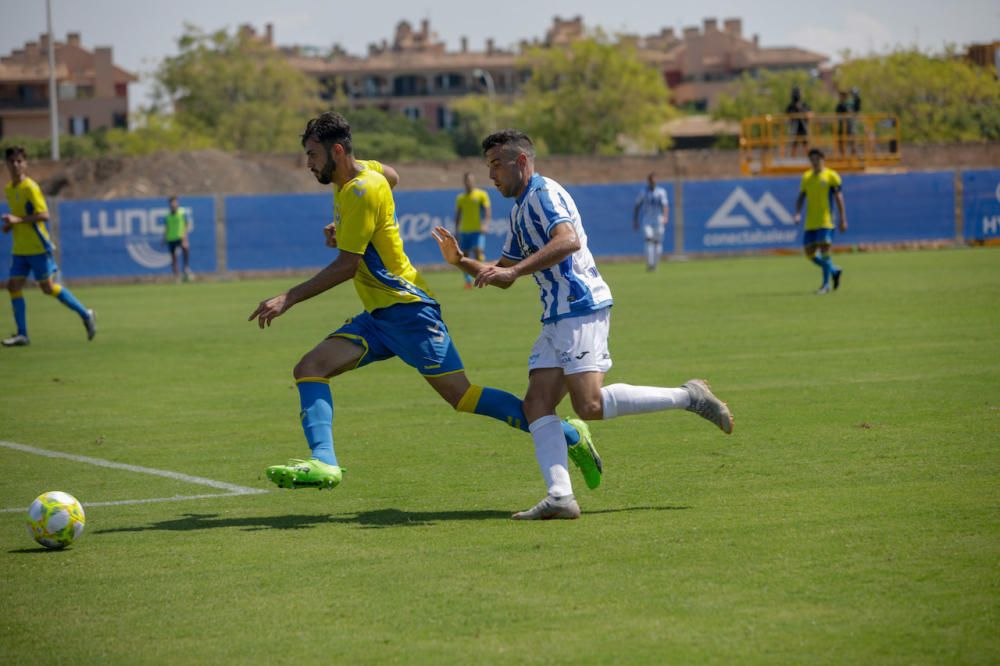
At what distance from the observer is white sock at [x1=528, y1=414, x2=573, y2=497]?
7027 millimetres

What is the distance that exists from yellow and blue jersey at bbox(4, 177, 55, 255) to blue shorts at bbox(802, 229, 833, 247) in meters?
12.0

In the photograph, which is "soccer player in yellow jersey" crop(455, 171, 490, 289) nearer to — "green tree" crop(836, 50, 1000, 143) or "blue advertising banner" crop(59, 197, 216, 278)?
"blue advertising banner" crop(59, 197, 216, 278)

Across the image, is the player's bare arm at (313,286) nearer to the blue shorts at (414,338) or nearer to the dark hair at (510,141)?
the blue shorts at (414,338)

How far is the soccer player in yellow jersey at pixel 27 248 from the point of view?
57.3 ft

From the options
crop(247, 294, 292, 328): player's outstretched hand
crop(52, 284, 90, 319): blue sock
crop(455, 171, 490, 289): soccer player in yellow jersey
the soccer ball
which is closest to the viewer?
the soccer ball

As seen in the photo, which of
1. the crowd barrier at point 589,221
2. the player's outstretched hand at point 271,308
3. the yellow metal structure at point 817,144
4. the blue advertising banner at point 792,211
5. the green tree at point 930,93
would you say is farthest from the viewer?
the green tree at point 930,93

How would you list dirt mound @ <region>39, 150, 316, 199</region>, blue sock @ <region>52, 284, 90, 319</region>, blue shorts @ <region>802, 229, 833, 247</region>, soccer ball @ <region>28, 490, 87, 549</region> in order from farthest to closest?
1. dirt mound @ <region>39, 150, 316, 199</region>
2. blue shorts @ <region>802, 229, 833, 247</region>
3. blue sock @ <region>52, 284, 90, 319</region>
4. soccer ball @ <region>28, 490, 87, 549</region>

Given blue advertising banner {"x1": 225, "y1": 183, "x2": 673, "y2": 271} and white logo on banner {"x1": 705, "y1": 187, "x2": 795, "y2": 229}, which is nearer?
blue advertising banner {"x1": 225, "y1": 183, "x2": 673, "y2": 271}

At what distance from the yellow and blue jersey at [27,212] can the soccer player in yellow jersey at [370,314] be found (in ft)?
35.6

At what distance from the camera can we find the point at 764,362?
13422 mm

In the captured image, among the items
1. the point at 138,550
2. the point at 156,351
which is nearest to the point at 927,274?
the point at 156,351

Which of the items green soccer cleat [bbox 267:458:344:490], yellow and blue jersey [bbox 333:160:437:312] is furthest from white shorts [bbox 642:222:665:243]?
green soccer cleat [bbox 267:458:344:490]

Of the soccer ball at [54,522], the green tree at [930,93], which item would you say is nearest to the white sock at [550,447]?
the soccer ball at [54,522]

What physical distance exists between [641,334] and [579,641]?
11.9 metres
